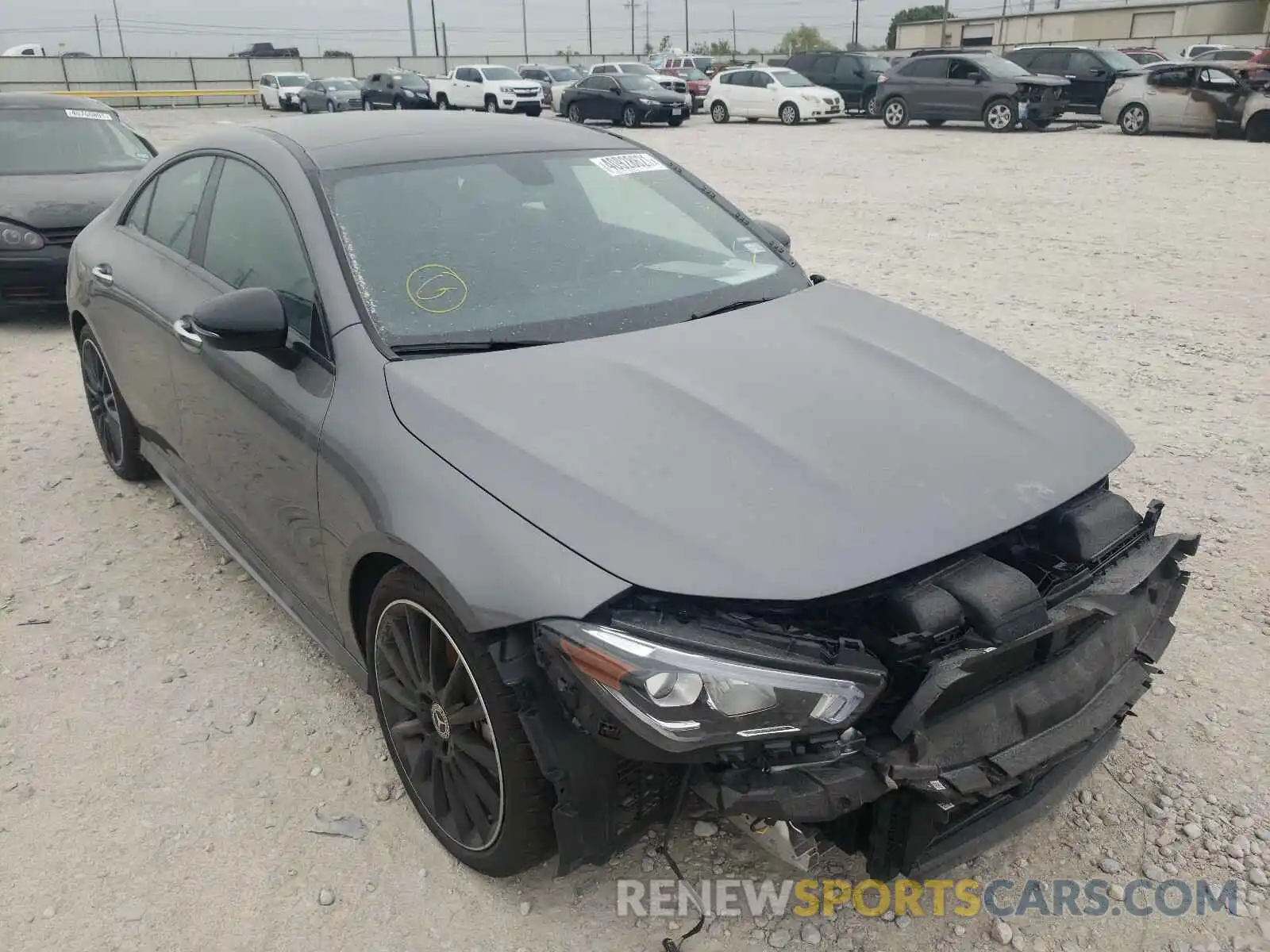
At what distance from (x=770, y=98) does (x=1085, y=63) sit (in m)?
7.45

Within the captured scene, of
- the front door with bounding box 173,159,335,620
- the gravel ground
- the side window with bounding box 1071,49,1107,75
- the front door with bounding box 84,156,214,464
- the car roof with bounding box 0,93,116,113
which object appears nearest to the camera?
the gravel ground

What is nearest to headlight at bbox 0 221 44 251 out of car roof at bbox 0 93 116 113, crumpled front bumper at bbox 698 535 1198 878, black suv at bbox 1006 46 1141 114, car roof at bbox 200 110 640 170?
car roof at bbox 0 93 116 113

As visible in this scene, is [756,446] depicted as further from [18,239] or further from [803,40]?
[803,40]

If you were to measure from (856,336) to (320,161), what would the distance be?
1.70 meters

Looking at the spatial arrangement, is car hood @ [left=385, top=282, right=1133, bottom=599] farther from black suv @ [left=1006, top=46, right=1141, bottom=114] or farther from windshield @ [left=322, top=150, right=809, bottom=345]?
black suv @ [left=1006, top=46, right=1141, bottom=114]

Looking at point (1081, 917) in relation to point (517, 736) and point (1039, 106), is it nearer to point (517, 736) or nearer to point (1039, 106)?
point (517, 736)

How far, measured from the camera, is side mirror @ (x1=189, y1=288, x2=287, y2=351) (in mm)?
2566

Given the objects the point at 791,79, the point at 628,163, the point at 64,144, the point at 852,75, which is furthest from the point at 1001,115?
the point at 628,163

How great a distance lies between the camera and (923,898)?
7.68 ft

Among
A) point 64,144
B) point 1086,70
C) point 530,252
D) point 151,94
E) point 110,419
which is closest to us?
point 530,252

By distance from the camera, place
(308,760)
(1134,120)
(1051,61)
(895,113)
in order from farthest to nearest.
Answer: (1051,61) → (895,113) → (1134,120) → (308,760)

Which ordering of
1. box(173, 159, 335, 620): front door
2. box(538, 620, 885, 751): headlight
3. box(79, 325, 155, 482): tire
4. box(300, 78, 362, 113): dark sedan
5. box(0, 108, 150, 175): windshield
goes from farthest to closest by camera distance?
box(300, 78, 362, 113): dark sedan
box(0, 108, 150, 175): windshield
box(79, 325, 155, 482): tire
box(173, 159, 335, 620): front door
box(538, 620, 885, 751): headlight

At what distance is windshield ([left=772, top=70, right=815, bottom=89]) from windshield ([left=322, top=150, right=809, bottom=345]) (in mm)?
24011

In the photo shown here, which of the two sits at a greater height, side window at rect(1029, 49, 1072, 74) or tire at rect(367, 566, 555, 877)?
side window at rect(1029, 49, 1072, 74)
